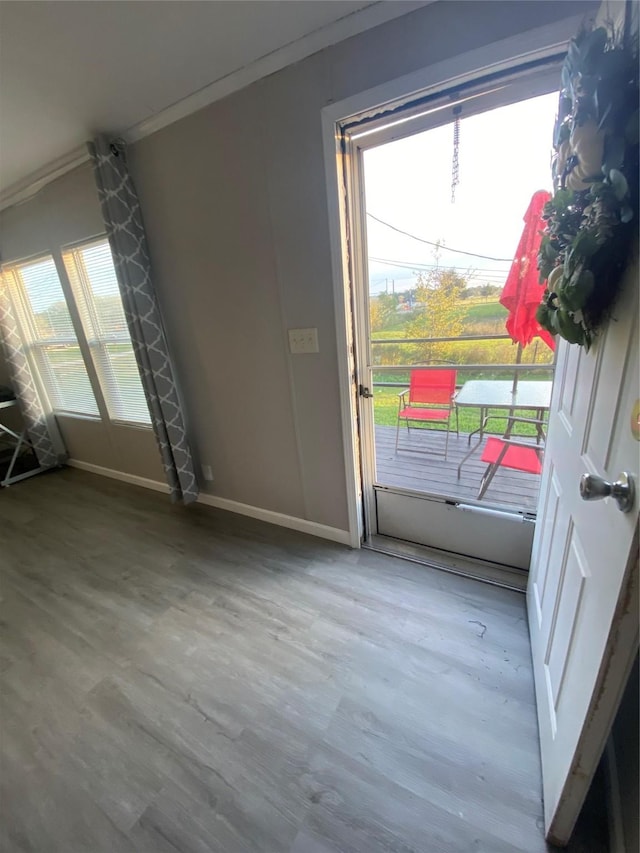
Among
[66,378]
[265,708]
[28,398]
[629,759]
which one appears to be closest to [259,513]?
[265,708]

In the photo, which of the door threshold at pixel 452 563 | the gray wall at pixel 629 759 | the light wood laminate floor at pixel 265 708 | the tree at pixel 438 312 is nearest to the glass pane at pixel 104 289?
the light wood laminate floor at pixel 265 708

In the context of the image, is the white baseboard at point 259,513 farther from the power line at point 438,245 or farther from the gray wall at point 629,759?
the power line at point 438,245

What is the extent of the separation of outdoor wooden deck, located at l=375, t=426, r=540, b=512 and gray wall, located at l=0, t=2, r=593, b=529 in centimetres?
50

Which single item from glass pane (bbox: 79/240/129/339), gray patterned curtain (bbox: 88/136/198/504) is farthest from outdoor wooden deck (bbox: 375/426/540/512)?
glass pane (bbox: 79/240/129/339)

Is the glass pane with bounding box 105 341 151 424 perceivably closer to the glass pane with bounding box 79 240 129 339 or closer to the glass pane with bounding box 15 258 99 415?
the glass pane with bounding box 79 240 129 339

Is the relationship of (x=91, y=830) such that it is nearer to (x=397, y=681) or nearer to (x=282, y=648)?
(x=282, y=648)

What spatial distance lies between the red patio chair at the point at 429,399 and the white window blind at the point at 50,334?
8.79ft

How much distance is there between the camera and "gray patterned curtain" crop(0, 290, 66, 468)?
10.1ft

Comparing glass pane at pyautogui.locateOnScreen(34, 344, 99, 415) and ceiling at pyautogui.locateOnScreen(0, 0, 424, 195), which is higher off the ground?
ceiling at pyautogui.locateOnScreen(0, 0, 424, 195)

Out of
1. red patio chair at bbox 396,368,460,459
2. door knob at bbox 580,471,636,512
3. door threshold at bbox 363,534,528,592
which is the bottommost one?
door threshold at bbox 363,534,528,592

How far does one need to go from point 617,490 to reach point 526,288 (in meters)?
→ 1.06

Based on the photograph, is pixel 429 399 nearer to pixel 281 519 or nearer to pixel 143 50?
pixel 281 519

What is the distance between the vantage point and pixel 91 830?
3.17 feet

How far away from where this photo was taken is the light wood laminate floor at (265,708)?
37.3 inches
